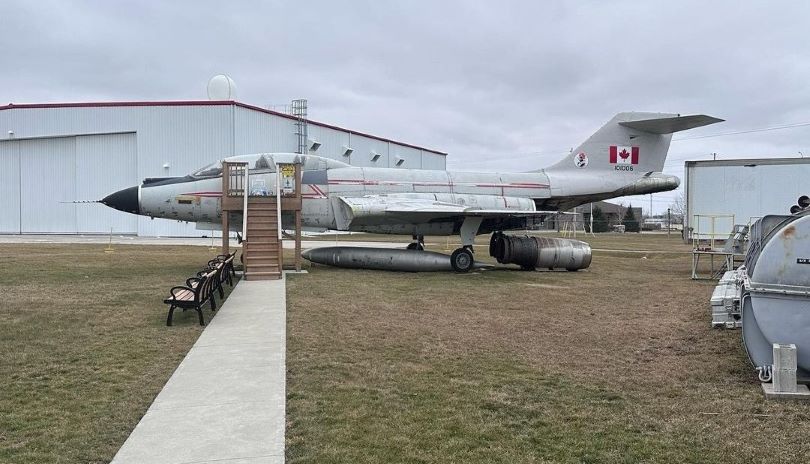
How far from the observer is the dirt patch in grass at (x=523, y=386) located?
3.94m

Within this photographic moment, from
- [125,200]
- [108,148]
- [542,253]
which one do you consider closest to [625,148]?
[542,253]

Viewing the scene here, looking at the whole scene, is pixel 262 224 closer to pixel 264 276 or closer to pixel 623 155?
pixel 264 276

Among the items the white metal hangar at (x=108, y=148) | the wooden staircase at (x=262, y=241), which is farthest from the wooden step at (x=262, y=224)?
the white metal hangar at (x=108, y=148)

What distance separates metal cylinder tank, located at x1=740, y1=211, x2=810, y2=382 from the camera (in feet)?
16.9

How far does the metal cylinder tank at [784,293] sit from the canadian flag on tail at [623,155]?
13084 mm

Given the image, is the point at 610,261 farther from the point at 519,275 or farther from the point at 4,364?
the point at 4,364

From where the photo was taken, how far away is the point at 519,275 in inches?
615

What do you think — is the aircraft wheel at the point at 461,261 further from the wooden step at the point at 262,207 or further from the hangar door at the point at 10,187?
the hangar door at the point at 10,187

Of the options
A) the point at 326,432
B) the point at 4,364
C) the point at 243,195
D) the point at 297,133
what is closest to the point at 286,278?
the point at 243,195

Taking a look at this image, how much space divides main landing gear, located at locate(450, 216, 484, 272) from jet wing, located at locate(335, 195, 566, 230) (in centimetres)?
26

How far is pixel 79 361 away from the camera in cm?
605

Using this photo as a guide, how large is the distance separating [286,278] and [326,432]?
9656 mm

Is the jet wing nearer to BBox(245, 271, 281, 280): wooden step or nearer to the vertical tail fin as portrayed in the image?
BBox(245, 271, 281, 280): wooden step

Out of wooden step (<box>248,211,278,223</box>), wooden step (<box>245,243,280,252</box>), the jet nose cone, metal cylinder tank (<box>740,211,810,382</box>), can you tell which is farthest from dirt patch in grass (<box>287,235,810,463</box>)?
the jet nose cone
